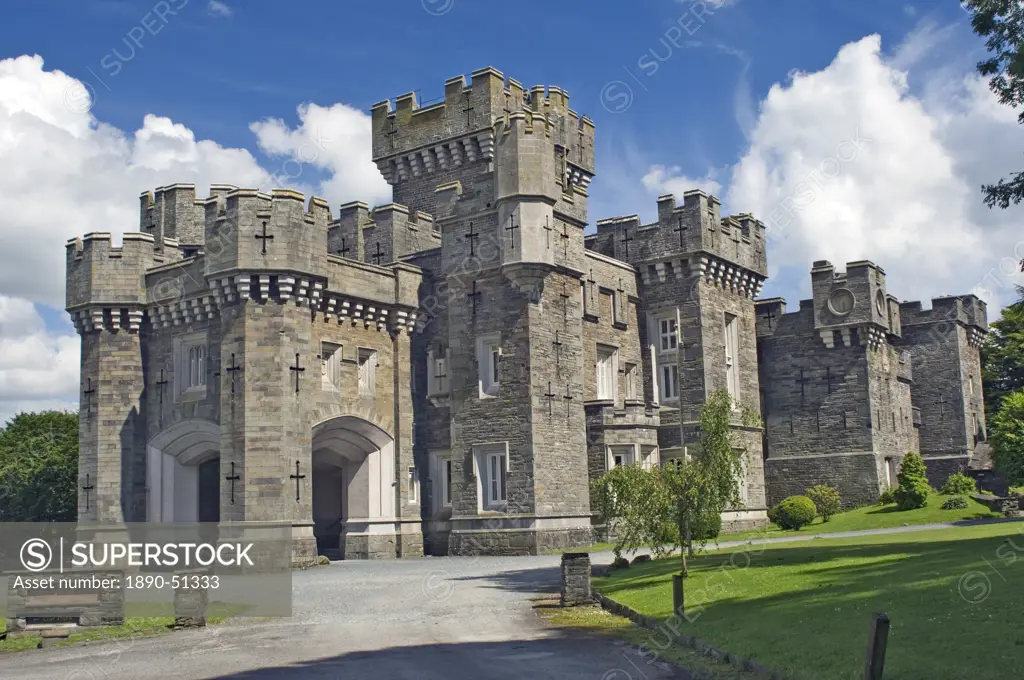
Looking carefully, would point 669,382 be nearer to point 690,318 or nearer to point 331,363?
point 690,318

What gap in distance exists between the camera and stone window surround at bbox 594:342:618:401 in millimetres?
40125

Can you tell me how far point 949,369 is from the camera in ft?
171

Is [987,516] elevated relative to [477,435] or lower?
lower

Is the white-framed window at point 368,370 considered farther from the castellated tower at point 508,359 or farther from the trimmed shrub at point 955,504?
the trimmed shrub at point 955,504

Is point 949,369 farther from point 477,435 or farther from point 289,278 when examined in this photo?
point 289,278

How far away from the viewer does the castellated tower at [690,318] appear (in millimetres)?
41594

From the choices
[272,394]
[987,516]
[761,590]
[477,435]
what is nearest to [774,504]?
[987,516]

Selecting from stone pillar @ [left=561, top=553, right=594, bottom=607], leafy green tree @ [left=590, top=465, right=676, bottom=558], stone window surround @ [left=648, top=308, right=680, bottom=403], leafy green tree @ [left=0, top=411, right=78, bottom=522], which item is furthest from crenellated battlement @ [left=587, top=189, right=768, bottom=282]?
leafy green tree @ [left=0, top=411, right=78, bottom=522]

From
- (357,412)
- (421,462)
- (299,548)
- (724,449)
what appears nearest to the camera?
(724,449)

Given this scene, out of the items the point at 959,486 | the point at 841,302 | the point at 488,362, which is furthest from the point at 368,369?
the point at 959,486

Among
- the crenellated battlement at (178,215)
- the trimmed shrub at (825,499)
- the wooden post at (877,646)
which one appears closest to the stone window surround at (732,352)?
the trimmed shrub at (825,499)

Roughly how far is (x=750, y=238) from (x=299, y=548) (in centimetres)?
2447

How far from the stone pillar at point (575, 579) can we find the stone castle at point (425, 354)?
13.2 meters

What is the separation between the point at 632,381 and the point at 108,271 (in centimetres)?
2000
